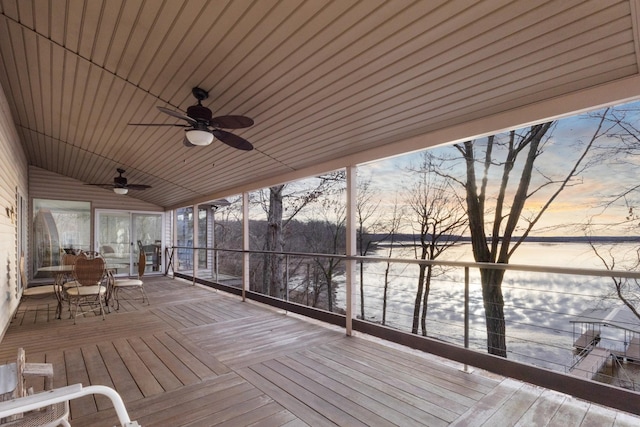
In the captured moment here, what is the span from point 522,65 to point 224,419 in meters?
3.15

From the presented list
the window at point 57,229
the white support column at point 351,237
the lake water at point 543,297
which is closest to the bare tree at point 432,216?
the lake water at point 543,297

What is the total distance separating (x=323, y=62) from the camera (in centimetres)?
266

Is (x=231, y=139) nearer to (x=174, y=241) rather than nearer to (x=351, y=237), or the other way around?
(x=351, y=237)

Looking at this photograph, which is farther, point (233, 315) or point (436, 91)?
point (233, 315)

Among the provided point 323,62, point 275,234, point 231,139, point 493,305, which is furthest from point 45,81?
point 493,305

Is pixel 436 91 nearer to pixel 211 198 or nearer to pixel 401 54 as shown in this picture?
pixel 401 54

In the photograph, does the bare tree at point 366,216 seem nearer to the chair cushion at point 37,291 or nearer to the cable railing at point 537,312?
the cable railing at point 537,312

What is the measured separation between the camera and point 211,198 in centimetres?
757

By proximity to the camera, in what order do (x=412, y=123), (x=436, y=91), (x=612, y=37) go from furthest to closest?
(x=412, y=123), (x=436, y=91), (x=612, y=37)

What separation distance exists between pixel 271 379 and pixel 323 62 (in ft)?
8.84

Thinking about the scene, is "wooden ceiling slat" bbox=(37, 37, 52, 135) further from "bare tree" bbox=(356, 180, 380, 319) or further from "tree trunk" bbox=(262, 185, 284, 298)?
"bare tree" bbox=(356, 180, 380, 319)

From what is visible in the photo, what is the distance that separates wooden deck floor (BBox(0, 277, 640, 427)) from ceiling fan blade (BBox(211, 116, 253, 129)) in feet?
7.31

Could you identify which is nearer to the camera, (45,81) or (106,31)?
(106,31)

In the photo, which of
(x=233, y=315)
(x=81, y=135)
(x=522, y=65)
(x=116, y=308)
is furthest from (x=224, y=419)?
(x=81, y=135)
